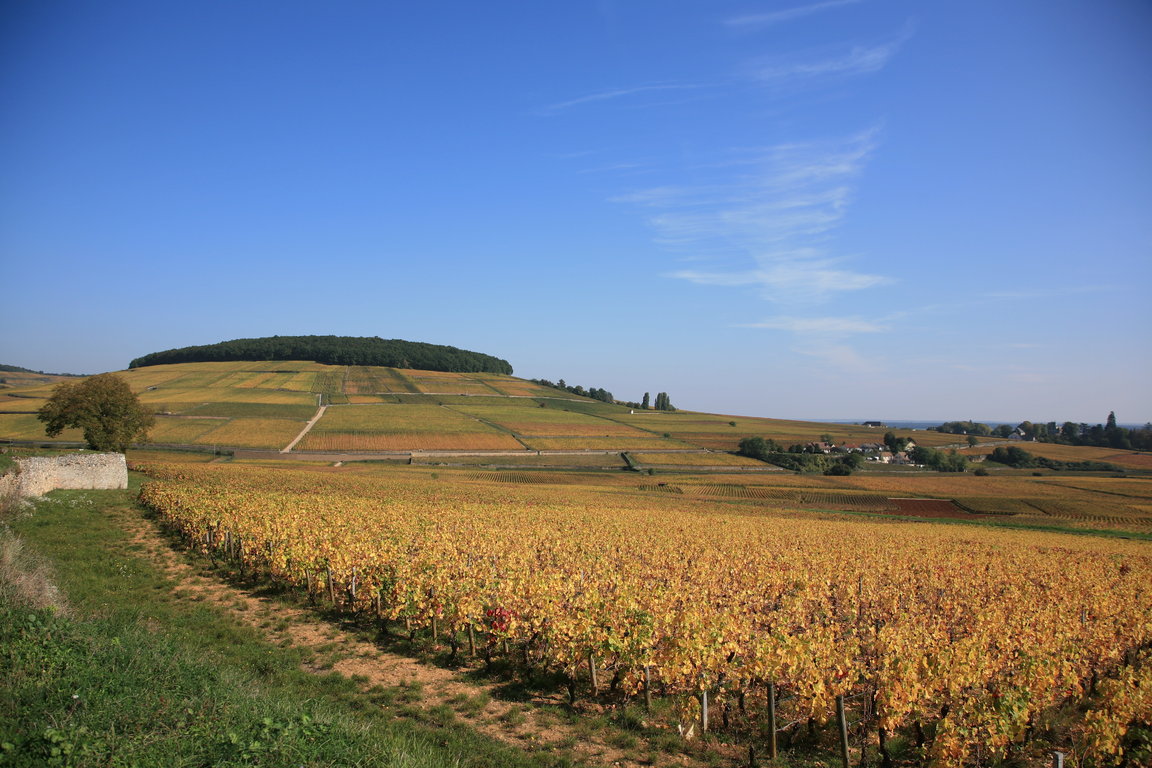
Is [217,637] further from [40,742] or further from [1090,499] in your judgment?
[1090,499]

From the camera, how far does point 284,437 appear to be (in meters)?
79.1

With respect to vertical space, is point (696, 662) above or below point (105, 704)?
below

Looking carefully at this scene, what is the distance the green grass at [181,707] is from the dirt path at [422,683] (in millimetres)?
453

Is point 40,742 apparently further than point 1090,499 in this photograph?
No

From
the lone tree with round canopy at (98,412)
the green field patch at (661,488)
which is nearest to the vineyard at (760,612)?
the lone tree with round canopy at (98,412)

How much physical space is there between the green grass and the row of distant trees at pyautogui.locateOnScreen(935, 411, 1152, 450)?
170 m

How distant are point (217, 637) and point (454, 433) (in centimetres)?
7739

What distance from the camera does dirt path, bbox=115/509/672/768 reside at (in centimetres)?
978

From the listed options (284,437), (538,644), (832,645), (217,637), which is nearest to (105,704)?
(217,637)

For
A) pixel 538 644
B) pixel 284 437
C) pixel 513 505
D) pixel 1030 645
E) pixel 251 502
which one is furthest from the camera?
pixel 284 437

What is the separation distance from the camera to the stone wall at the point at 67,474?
2823cm

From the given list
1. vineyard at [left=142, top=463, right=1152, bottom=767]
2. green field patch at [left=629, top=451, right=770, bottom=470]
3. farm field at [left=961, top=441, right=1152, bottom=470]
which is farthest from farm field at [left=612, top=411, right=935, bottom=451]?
vineyard at [left=142, top=463, right=1152, bottom=767]

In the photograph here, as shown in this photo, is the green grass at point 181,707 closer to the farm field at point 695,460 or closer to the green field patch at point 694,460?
the farm field at point 695,460

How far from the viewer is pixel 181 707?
7211 mm
